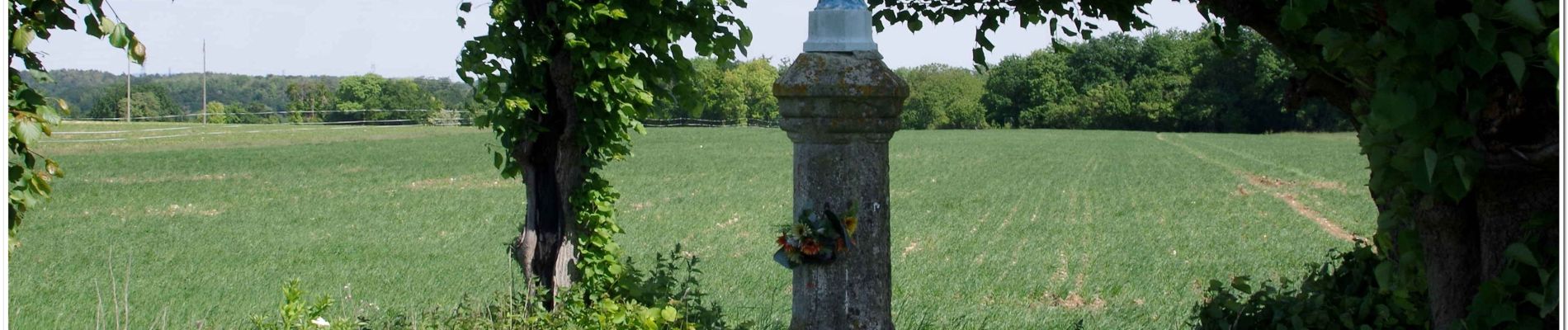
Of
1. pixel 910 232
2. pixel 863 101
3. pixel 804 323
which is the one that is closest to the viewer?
pixel 863 101

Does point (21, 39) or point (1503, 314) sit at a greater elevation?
point (21, 39)

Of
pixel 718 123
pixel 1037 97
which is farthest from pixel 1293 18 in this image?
pixel 1037 97

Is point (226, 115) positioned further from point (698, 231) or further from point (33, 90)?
point (33, 90)

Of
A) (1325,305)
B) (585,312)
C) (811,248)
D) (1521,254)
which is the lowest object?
(585,312)

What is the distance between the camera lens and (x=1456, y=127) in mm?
2262

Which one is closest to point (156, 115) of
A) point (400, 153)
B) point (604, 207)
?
point (400, 153)

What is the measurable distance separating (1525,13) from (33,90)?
3805mm

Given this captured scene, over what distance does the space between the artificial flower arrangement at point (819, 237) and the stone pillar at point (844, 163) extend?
38 millimetres

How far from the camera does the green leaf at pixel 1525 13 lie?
1969 mm

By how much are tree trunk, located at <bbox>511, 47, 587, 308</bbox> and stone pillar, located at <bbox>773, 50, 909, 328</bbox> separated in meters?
1.78

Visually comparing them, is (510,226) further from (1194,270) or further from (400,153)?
(400,153)

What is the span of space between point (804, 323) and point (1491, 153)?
2.43 metres

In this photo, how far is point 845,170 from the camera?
416 cm

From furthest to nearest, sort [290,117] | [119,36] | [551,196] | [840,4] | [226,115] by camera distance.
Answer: [290,117], [226,115], [551,196], [840,4], [119,36]
